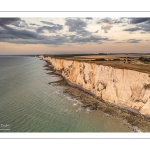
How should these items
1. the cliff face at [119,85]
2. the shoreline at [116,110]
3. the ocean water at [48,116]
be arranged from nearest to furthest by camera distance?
1. the ocean water at [48,116]
2. the shoreline at [116,110]
3. the cliff face at [119,85]

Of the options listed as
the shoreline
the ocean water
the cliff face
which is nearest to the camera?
the ocean water

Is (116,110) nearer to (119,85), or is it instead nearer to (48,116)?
(119,85)

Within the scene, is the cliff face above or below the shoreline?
above

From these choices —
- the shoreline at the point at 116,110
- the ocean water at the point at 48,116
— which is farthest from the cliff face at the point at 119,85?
the ocean water at the point at 48,116

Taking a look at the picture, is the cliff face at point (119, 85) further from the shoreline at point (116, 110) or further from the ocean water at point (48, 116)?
the ocean water at point (48, 116)

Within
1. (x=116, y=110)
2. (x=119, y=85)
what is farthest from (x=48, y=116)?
(x=119, y=85)

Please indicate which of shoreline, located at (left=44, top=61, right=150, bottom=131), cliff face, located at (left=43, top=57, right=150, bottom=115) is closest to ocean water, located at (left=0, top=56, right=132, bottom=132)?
shoreline, located at (left=44, top=61, right=150, bottom=131)

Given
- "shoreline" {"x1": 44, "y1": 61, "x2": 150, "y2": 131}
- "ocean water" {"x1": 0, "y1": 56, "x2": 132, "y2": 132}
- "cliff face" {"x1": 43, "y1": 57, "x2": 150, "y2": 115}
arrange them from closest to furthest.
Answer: "ocean water" {"x1": 0, "y1": 56, "x2": 132, "y2": 132}
"shoreline" {"x1": 44, "y1": 61, "x2": 150, "y2": 131}
"cliff face" {"x1": 43, "y1": 57, "x2": 150, "y2": 115}

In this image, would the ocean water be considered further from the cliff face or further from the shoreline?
the cliff face
